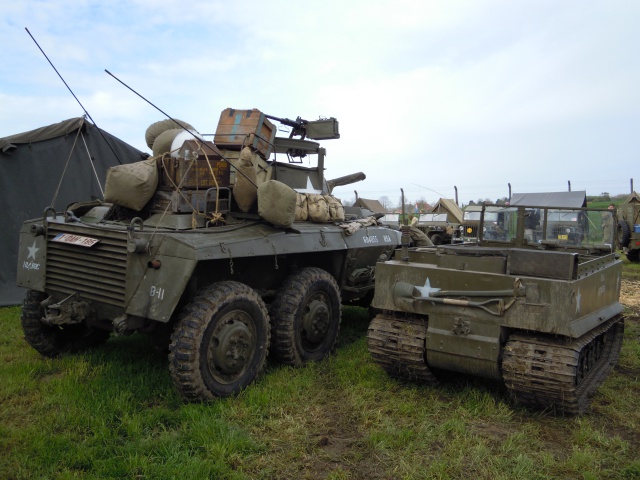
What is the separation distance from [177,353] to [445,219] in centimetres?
1761

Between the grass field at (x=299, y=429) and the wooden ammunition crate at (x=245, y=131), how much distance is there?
2.44 metres

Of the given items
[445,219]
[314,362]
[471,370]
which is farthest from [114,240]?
[445,219]

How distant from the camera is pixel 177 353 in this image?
4.36 metres

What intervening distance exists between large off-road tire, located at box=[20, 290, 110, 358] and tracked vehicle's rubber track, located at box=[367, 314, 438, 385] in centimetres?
310

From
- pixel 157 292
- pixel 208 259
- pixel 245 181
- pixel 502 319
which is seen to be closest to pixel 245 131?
pixel 245 181

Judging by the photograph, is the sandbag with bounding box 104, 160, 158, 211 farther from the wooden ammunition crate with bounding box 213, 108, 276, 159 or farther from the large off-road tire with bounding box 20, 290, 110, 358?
the large off-road tire with bounding box 20, 290, 110, 358

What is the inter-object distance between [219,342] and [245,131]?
8.35ft

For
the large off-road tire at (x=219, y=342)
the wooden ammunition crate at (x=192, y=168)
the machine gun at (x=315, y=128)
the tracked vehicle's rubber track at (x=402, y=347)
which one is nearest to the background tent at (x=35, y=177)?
the machine gun at (x=315, y=128)

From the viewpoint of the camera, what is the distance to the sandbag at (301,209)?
248 inches

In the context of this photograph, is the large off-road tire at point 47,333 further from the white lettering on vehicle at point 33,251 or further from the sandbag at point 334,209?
the sandbag at point 334,209

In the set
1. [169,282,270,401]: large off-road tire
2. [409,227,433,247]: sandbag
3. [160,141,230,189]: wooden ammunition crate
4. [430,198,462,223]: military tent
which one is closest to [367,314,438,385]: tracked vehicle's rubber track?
[169,282,270,401]: large off-road tire

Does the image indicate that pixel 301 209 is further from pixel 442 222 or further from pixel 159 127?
pixel 442 222

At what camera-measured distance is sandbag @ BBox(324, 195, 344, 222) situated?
22.0 ft

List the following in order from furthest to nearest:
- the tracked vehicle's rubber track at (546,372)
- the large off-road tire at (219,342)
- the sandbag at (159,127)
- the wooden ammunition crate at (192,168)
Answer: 1. the sandbag at (159,127)
2. the wooden ammunition crate at (192,168)
3. the large off-road tire at (219,342)
4. the tracked vehicle's rubber track at (546,372)
